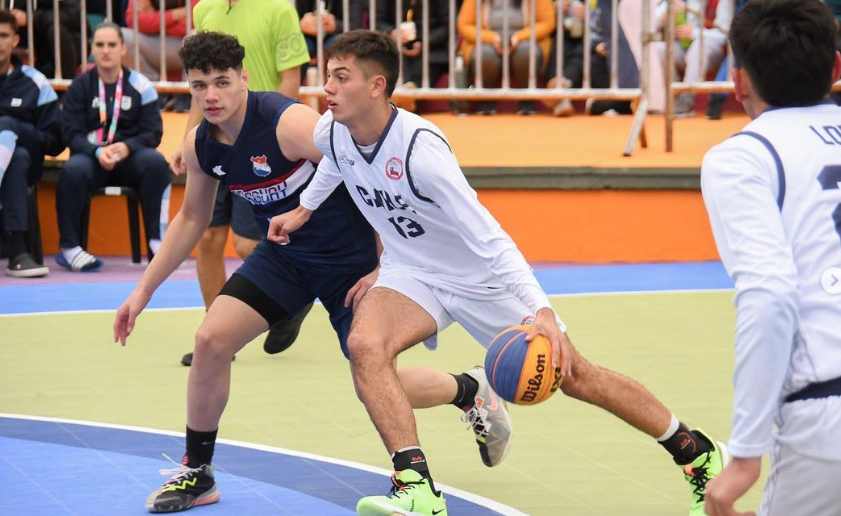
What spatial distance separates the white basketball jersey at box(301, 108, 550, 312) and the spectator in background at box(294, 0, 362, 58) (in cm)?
863

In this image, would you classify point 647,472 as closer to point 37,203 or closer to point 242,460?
point 242,460

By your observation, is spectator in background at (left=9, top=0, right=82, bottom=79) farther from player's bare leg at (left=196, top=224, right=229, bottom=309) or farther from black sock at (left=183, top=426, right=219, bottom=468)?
black sock at (left=183, top=426, right=219, bottom=468)

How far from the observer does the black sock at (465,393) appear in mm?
6320

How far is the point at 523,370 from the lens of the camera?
480cm

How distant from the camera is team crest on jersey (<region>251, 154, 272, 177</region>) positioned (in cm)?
612

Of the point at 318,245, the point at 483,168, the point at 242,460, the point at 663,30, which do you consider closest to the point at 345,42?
the point at 318,245

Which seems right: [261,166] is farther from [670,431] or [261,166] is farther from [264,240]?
[670,431]

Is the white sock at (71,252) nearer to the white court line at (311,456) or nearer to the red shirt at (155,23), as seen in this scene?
the red shirt at (155,23)

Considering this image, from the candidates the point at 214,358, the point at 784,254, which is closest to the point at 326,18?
the point at 214,358

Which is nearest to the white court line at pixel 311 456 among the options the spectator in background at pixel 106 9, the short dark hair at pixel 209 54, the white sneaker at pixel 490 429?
the white sneaker at pixel 490 429

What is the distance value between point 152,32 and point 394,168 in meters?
Answer: 9.97

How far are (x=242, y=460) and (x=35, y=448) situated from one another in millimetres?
1025

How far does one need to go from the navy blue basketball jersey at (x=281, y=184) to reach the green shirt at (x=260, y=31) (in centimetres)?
313

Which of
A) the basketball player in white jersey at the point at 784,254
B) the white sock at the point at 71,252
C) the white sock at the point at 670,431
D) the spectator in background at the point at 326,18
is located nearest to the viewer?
the basketball player in white jersey at the point at 784,254
